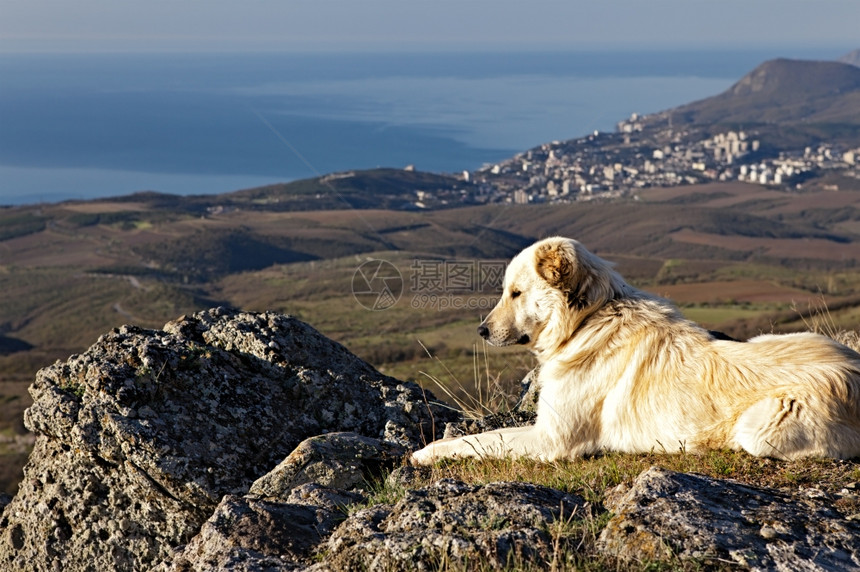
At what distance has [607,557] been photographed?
3916 mm

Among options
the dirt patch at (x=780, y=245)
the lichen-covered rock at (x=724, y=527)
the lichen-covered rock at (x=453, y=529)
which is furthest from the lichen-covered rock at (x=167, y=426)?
the dirt patch at (x=780, y=245)

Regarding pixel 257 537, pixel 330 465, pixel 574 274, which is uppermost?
pixel 574 274

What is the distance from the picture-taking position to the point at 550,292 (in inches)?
Answer: 272

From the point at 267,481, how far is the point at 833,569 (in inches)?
162

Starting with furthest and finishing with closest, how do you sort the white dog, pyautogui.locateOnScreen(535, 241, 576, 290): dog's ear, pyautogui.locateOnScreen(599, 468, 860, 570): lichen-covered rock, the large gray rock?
pyautogui.locateOnScreen(535, 241, 576, 290): dog's ear < the white dog < the large gray rock < pyautogui.locateOnScreen(599, 468, 860, 570): lichen-covered rock

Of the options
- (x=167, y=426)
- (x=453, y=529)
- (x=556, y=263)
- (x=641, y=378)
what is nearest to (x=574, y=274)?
(x=556, y=263)

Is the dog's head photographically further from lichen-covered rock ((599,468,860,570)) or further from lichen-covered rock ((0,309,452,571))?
lichen-covered rock ((599,468,860,570))

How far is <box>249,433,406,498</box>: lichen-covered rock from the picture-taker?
20.0 feet

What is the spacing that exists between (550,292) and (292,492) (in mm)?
2915

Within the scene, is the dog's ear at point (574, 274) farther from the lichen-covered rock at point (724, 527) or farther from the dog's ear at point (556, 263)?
the lichen-covered rock at point (724, 527)

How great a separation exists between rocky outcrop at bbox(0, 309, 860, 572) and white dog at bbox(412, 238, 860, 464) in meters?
0.87

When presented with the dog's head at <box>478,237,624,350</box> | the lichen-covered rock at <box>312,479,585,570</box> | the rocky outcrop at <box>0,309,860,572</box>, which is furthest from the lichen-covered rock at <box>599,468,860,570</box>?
the dog's head at <box>478,237,624,350</box>

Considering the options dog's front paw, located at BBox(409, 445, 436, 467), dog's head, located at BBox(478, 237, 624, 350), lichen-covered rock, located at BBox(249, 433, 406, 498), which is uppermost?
dog's head, located at BBox(478, 237, 624, 350)

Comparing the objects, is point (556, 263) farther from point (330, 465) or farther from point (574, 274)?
point (330, 465)
